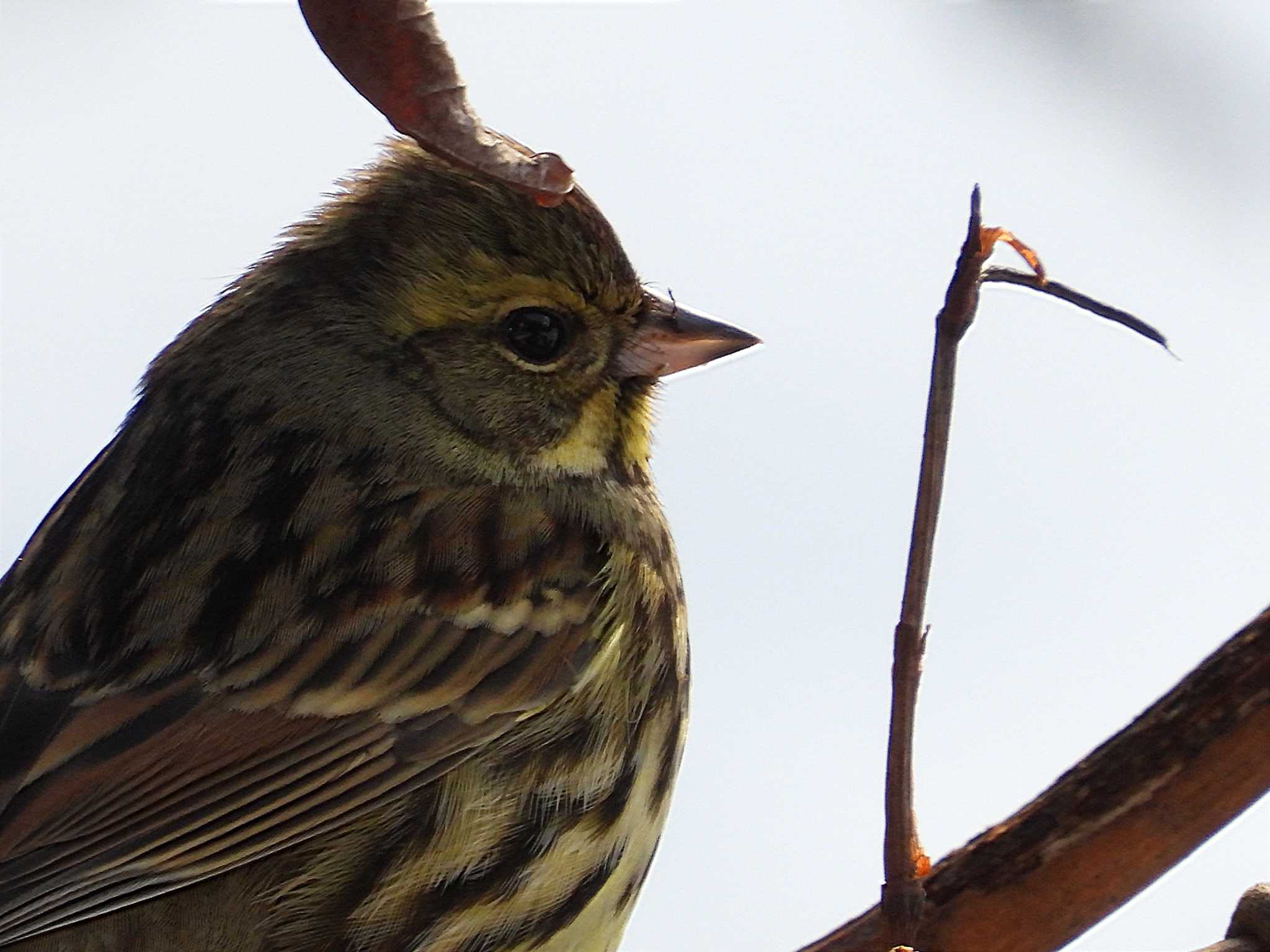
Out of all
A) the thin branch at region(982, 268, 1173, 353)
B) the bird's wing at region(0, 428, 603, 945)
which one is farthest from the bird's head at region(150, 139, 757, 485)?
the thin branch at region(982, 268, 1173, 353)

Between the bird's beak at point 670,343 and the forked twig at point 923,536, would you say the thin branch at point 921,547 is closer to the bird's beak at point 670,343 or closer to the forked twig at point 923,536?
the forked twig at point 923,536

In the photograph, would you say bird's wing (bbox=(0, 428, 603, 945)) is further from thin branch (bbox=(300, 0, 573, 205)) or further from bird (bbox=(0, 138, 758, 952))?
thin branch (bbox=(300, 0, 573, 205))

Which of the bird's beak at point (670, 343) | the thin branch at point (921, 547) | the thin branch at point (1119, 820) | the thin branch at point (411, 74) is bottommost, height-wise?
the thin branch at point (1119, 820)

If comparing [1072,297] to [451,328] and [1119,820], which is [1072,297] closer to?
[1119,820]

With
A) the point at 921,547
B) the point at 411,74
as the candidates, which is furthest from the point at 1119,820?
the point at 411,74

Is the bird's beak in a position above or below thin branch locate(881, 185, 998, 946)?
above

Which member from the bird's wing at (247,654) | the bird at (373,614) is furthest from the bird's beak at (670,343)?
the bird's wing at (247,654)

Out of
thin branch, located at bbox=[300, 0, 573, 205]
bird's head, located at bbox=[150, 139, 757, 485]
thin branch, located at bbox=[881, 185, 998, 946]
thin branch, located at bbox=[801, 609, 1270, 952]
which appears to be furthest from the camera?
bird's head, located at bbox=[150, 139, 757, 485]
